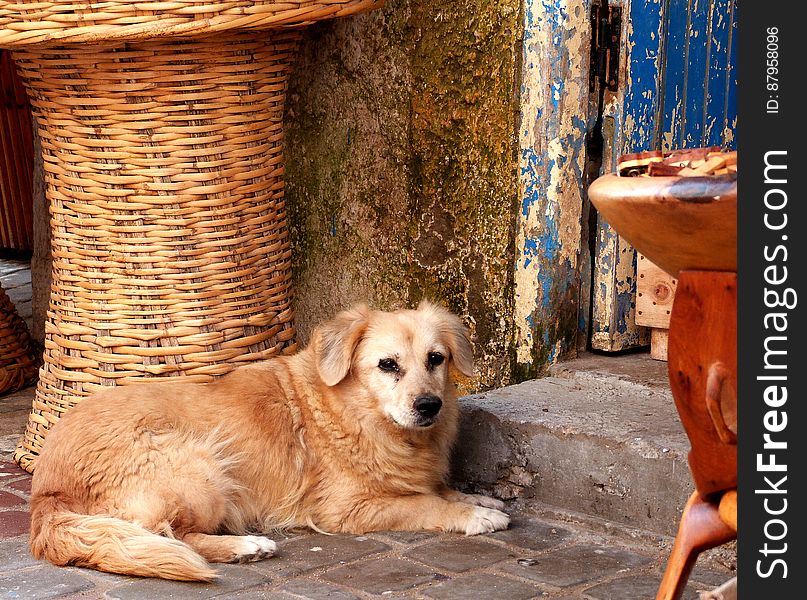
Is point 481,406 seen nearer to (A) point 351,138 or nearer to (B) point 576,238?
(B) point 576,238

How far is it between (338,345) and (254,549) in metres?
0.68

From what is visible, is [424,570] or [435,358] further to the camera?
[435,358]

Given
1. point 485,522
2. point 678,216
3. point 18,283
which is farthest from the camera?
point 18,283

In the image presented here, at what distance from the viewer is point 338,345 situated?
10.5ft

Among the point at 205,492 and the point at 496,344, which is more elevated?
the point at 496,344

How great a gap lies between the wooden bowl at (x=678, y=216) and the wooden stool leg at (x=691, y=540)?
390mm

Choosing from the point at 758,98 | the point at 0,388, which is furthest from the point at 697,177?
the point at 0,388

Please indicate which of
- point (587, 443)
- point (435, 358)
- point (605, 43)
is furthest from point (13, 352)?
point (605, 43)

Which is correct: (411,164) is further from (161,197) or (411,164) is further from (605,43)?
(161,197)

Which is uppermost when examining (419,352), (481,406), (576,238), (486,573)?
(576,238)

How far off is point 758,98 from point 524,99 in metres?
2.33

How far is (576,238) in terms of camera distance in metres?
3.72

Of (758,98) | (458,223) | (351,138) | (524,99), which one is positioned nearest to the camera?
(758,98)

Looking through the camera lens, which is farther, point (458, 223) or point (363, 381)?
point (458, 223)
